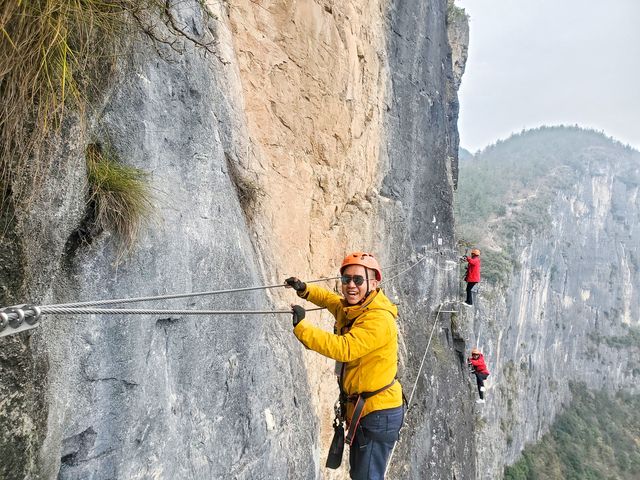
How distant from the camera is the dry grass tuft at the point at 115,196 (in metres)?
2.57

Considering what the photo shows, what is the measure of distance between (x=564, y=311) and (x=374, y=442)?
6839cm

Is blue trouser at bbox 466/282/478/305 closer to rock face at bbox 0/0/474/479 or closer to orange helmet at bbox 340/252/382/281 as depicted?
rock face at bbox 0/0/474/479

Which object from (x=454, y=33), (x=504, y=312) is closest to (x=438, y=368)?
(x=454, y=33)

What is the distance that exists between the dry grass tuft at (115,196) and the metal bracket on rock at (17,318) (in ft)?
3.49

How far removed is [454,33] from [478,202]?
52.0m

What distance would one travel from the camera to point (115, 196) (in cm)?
268

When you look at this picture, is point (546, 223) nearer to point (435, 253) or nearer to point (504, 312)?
point (504, 312)

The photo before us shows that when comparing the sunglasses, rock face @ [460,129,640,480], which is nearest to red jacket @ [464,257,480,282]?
the sunglasses

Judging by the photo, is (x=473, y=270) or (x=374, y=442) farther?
(x=473, y=270)

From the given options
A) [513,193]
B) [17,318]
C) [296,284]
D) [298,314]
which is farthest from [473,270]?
[513,193]

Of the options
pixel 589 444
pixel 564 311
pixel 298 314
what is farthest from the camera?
pixel 564 311

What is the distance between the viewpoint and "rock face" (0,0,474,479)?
7.67ft

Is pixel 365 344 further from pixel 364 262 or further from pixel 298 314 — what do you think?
pixel 364 262

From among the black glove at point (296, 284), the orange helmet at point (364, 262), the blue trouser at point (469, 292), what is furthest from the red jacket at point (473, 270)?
the orange helmet at point (364, 262)
